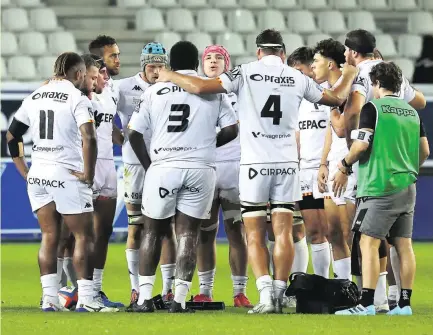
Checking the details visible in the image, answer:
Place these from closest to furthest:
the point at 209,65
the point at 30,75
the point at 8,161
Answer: the point at 209,65
the point at 8,161
the point at 30,75

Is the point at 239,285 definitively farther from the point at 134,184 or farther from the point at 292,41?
the point at 292,41

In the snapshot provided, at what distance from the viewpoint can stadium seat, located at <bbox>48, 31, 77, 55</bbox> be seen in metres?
21.7

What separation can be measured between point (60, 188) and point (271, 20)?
12792mm

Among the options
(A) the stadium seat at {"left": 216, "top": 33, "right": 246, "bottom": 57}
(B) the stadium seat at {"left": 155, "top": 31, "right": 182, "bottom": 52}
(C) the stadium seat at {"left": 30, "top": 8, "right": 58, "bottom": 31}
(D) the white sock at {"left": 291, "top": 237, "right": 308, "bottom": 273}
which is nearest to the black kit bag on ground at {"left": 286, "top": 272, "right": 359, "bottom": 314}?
(D) the white sock at {"left": 291, "top": 237, "right": 308, "bottom": 273}

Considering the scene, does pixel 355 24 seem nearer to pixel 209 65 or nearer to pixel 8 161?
pixel 8 161

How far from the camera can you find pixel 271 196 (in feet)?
33.5

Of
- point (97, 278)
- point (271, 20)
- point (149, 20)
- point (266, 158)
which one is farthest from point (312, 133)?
point (149, 20)

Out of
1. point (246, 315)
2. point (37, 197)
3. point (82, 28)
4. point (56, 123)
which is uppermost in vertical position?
point (82, 28)

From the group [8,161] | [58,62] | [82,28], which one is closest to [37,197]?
[58,62]

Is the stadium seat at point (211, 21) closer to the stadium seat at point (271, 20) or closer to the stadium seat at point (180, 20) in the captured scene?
the stadium seat at point (180, 20)

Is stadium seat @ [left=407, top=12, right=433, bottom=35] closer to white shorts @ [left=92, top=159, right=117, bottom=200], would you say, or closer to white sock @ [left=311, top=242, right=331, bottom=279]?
white sock @ [left=311, top=242, right=331, bottom=279]

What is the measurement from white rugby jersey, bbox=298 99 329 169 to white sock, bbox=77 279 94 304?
2557 millimetres

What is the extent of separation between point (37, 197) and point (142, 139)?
1008 millimetres

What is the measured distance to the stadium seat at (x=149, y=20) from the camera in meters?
22.2
